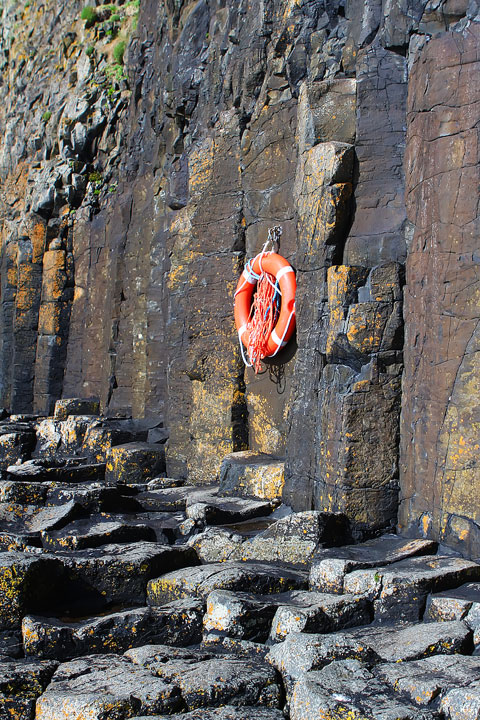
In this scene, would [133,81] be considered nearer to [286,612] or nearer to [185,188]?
[185,188]

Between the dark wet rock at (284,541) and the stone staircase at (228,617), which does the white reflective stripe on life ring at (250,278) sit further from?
the dark wet rock at (284,541)

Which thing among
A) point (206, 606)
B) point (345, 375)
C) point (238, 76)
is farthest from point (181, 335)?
point (206, 606)

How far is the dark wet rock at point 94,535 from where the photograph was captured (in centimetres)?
562

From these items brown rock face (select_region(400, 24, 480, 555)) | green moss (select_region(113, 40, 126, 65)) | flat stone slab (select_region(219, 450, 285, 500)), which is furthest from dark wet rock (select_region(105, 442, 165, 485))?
green moss (select_region(113, 40, 126, 65))

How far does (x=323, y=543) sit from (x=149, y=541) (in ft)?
4.77

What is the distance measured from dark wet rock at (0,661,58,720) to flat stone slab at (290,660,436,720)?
1180 millimetres

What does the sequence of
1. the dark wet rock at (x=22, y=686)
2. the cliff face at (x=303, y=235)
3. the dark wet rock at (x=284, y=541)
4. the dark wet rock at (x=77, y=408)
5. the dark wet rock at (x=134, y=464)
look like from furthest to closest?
1. the dark wet rock at (x=77, y=408)
2. the dark wet rock at (x=134, y=464)
3. the dark wet rock at (x=284, y=541)
4. the cliff face at (x=303, y=235)
5. the dark wet rock at (x=22, y=686)

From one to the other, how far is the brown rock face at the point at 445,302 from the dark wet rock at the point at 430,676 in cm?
152

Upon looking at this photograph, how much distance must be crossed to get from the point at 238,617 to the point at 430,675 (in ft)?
3.98

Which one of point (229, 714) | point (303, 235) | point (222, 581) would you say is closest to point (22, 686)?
point (229, 714)

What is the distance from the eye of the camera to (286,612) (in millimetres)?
4039

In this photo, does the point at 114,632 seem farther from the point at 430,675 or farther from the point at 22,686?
the point at 430,675

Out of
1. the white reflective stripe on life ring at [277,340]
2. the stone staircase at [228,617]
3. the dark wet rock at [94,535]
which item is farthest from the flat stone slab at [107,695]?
the white reflective stripe on life ring at [277,340]

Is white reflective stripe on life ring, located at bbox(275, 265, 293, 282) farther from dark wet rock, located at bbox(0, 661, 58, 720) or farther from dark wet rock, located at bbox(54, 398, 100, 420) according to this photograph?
dark wet rock, located at bbox(54, 398, 100, 420)
